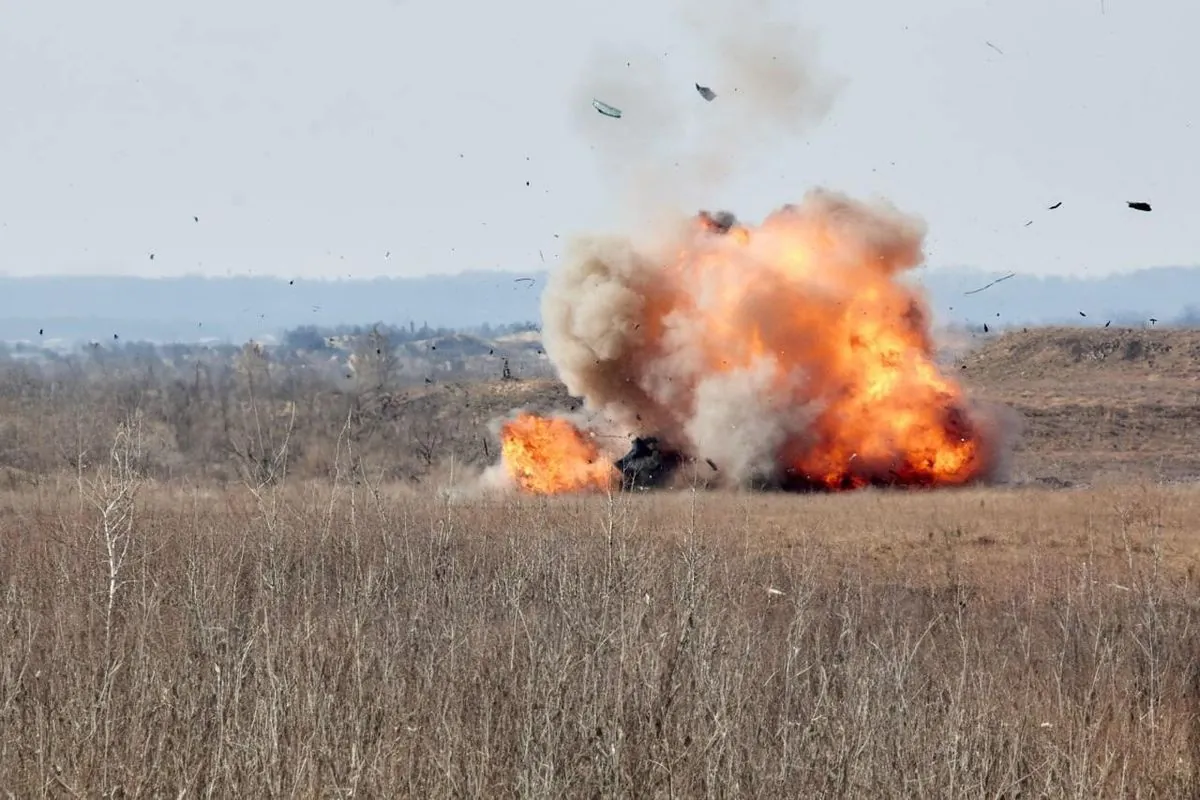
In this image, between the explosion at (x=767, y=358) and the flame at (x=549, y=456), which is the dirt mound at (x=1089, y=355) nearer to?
the explosion at (x=767, y=358)

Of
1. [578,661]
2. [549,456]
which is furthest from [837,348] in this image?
[578,661]

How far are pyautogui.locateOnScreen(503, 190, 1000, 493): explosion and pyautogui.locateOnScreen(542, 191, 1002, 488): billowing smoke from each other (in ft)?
0.16

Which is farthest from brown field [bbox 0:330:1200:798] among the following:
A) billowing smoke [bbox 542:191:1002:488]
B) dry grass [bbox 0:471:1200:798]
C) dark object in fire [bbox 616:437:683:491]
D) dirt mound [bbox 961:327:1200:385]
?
dirt mound [bbox 961:327:1200:385]

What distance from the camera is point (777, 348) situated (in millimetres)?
42625

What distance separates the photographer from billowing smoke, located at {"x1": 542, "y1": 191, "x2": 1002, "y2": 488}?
41344mm

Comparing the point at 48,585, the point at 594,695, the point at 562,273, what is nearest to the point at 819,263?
the point at 562,273

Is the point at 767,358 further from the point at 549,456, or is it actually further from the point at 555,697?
the point at 555,697

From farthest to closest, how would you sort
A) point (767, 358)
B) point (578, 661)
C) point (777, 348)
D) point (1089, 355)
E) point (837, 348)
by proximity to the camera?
point (1089, 355), point (837, 348), point (777, 348), point (767, 358), point (578, 661)

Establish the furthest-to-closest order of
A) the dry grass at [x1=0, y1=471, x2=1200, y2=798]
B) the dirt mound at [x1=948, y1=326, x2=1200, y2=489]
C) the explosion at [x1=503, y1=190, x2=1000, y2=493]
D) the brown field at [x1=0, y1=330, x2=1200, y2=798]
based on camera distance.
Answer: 1. the dirt mound at [x1=948, y1=326, x2=1200, y2=489]
2. the explosion at [x1=503, y1=190, x2=1000, y2=493]
3. the brown field at [x1=0, y1=330, x2=1200, y2=798]
4. the dry grass at [x1=0, y1=471, x2=1200, y2=798]

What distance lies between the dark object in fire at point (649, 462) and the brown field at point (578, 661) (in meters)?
11.6

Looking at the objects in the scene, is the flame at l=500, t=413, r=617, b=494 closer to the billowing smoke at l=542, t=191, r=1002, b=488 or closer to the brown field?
the billowing smoke at l=542, t=191, r=1002, b=488

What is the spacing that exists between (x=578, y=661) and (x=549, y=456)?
31.4m

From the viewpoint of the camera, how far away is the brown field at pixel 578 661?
10102 mm

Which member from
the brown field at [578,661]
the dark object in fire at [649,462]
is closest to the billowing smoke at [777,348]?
the dark object in fire at [649,462]
